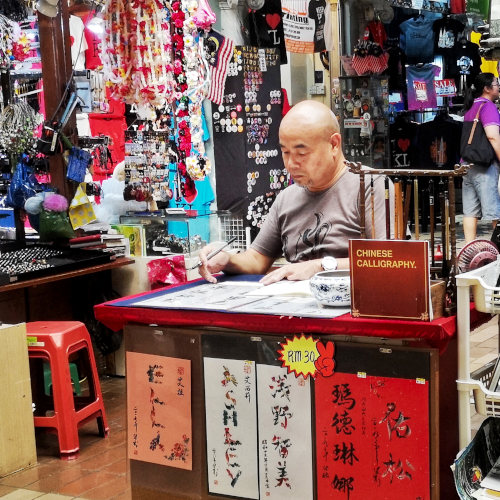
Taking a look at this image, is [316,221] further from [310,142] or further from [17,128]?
[17,128]

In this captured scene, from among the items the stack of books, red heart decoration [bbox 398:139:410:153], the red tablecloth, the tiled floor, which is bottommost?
the tiled floor

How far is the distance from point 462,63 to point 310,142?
8.90 m

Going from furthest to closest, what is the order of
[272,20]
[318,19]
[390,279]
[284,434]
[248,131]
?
1. [318,19]
2. [272,20]
3. [248,131]
4. [284,434]
5. [390,279]

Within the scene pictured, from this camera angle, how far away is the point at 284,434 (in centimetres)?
286

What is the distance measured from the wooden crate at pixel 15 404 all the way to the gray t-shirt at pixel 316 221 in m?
1.32

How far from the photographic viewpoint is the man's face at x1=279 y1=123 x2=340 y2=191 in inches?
136

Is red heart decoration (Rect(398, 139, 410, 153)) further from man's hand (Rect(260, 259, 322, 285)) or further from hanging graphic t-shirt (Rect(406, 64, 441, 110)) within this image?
man's hand (Rect(260, 259, 322, 285))

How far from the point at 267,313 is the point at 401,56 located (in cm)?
940

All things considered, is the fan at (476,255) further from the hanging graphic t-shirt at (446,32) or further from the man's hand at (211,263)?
the hanging graphic t-shirt at (446,32)

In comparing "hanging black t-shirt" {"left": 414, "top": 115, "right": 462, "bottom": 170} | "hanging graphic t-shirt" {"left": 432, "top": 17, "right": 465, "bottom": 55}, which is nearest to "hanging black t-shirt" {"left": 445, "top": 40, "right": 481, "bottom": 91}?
"hanging graphic t-shirt" {"left": 432, "top": 17, "right": 465, "bottom": 55}

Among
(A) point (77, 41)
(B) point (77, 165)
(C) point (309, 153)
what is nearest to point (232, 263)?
(C) point (309, 153)

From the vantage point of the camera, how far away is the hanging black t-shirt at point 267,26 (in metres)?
8.13

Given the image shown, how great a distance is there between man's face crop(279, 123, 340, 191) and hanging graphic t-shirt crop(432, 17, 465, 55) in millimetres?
8653

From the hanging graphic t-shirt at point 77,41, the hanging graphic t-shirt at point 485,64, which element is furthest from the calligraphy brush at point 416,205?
the hanging graphic t-shirt at point 485,64
